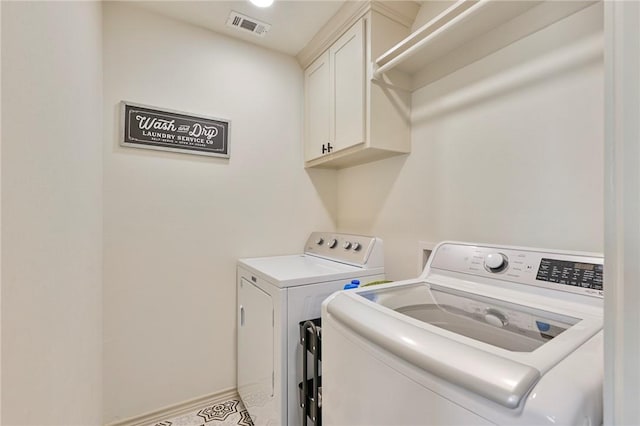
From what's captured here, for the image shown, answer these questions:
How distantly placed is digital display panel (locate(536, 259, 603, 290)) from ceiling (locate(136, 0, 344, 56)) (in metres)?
1.74

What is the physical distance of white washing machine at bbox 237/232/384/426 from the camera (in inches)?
51.0

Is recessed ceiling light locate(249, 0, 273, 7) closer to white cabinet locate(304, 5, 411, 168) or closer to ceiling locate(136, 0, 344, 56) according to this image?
ceiling locate(136, 0, 344, 56)

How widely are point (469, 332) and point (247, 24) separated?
2.11 m

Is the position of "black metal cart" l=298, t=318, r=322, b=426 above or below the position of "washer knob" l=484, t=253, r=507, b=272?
below

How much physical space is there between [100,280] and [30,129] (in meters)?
1.24

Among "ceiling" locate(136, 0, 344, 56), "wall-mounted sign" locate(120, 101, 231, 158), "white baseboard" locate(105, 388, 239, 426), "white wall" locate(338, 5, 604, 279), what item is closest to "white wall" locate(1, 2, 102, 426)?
"wall-mounted sign" locate(120, 101, 231, 158)

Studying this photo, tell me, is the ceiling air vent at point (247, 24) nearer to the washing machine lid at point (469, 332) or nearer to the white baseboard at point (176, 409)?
the washing machine lid at point (469, 332)

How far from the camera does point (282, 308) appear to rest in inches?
50.7

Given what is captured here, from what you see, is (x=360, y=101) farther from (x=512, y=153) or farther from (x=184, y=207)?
(x=184, y=207)

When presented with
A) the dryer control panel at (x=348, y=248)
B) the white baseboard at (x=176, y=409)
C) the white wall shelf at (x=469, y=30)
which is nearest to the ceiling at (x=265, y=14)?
the white wall shelf at (x=469, y=30)

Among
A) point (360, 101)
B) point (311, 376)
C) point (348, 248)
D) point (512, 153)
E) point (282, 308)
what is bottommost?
point (311, 376)

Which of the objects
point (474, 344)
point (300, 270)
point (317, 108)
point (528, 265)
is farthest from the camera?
point (317, 108)

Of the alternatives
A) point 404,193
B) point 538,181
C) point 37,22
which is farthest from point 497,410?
point 404,193

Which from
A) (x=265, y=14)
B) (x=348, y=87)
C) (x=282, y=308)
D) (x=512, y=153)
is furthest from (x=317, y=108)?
Result: (x=282, y=308)
